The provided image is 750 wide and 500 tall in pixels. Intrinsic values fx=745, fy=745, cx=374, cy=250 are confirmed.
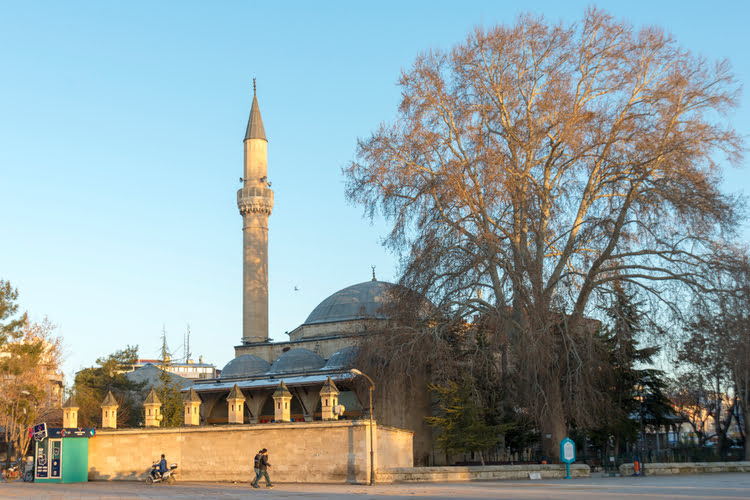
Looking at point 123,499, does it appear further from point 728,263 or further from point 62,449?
point 728,263

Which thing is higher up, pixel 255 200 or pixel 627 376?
pixel 255 200

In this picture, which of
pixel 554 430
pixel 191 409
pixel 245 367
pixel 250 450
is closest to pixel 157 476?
pixel 250 450

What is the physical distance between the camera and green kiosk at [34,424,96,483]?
24.0m

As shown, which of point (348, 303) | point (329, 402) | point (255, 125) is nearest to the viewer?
point (329, 402)

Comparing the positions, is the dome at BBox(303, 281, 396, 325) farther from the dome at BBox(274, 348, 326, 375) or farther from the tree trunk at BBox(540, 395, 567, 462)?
the tree trunk at BBox(540, 395, 567, 462)

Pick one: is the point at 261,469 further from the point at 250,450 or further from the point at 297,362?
the point at 297,362

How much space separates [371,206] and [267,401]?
1468 centimetres

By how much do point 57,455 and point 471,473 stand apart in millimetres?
13255

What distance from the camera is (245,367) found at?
40062mm

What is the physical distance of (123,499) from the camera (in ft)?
51.5

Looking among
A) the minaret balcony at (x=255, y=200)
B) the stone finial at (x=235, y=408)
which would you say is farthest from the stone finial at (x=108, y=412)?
the minaret balcony at (x=255, y=200)

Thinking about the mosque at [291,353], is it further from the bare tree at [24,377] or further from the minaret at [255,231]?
the bare tree at [24,377]

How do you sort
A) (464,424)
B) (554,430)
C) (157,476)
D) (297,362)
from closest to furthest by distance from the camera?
1. (157,476)
2. (554,430)
3. (464,424)
4. (297,362)

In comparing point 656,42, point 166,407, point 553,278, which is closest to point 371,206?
point 553,278
